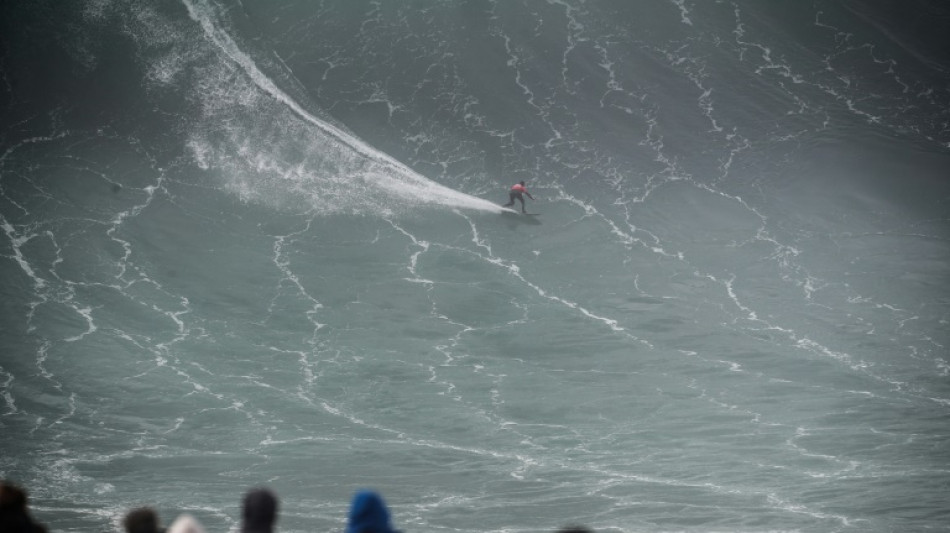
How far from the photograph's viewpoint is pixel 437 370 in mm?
19062

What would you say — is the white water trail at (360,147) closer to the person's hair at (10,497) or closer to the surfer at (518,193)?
the surfer at (518,193)

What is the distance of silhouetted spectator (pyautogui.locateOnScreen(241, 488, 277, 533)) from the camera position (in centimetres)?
424

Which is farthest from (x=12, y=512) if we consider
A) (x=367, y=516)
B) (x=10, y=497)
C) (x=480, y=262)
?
(x=480, y=262)

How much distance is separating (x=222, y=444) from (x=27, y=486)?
3028mm

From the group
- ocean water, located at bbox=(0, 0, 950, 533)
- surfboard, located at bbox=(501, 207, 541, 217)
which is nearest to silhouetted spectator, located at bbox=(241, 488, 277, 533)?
ocean water, located at bbox=(0, 0, 950, 533)

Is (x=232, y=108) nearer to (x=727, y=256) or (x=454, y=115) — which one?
(x=454, y=115)

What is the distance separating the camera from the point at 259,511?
4273 mm

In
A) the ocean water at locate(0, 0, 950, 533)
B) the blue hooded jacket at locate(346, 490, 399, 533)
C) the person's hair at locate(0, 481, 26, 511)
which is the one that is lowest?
the blue hooded jacket at locate(346, 490, 399, 533)

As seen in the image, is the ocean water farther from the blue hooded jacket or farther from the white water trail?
the blue hooded jacket

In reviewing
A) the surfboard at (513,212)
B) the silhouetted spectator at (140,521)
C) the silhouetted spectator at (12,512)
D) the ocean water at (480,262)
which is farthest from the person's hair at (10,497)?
the surfboard at (513,212)

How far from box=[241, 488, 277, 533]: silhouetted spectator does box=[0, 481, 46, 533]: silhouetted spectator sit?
83cm

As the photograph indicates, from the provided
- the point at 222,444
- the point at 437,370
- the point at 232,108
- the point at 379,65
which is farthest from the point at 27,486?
the point at 379,65

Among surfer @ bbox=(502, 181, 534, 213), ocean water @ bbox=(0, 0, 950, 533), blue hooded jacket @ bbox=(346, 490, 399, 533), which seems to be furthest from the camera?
surfer @ bbox=(502, 181, 534, 213)

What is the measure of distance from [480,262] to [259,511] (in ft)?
61.3
